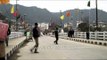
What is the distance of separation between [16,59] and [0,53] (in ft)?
18.3

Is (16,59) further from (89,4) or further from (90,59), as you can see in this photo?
(89,4)

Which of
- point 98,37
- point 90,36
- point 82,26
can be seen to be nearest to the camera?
point 98,37

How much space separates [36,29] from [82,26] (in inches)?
2841

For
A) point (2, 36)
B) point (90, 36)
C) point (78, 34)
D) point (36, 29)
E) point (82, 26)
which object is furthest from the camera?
point (82, 26)

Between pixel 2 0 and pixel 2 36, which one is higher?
pixel 2 0

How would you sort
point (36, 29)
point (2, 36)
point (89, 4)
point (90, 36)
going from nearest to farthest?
point (2, 36)
point (36, 29)
point (90, 36)
point (89, 4)

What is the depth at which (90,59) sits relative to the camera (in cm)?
1504

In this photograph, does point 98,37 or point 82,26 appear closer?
point 98,37

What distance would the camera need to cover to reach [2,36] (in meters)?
10.0

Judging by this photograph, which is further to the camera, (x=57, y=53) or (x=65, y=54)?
(x=57, y=53)

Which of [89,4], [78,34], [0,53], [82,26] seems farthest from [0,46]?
[82,26]

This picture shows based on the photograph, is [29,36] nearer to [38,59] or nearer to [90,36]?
[90,36]

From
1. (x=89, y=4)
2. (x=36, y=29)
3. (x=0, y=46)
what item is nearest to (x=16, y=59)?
(x=36, y=29)

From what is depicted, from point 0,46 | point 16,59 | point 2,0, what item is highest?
point 2,0
